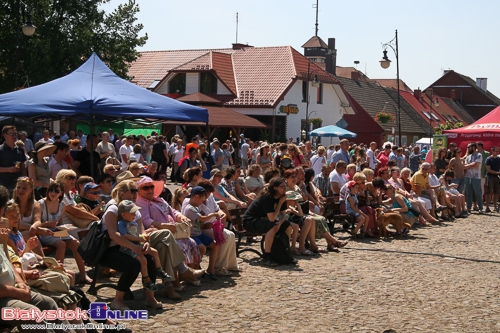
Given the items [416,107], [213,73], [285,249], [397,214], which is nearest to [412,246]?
[397,214]

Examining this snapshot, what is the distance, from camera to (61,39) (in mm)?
38938

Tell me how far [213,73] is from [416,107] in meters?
32.3

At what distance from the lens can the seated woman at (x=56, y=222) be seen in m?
8.54

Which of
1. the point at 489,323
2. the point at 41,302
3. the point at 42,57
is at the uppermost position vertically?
the point at 42,57

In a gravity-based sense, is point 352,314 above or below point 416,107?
below

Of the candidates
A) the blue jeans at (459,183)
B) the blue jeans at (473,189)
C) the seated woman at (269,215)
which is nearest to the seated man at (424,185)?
the blue jeans at (459,183)

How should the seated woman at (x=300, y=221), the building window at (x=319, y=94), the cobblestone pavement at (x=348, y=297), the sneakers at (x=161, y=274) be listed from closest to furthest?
1. the cobblestone pavement at (x=348, y=297)
2. the sneakers at (x=161, y=274)
3. the seated woman at (x=300, y=221)
4. the building window at (x=319, y=94)

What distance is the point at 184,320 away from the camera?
758cm

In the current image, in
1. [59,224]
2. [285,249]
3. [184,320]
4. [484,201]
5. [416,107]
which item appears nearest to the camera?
[184,320]

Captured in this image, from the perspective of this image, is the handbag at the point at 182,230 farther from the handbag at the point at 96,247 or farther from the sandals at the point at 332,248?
the sandals at the point at 332,248

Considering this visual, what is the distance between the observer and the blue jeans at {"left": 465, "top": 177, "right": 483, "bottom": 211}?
69.5 feet

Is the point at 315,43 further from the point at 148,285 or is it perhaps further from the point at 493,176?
the point at 148,285

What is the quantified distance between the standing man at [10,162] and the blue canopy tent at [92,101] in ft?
3.96

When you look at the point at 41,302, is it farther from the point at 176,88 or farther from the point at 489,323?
the point at 176,88
